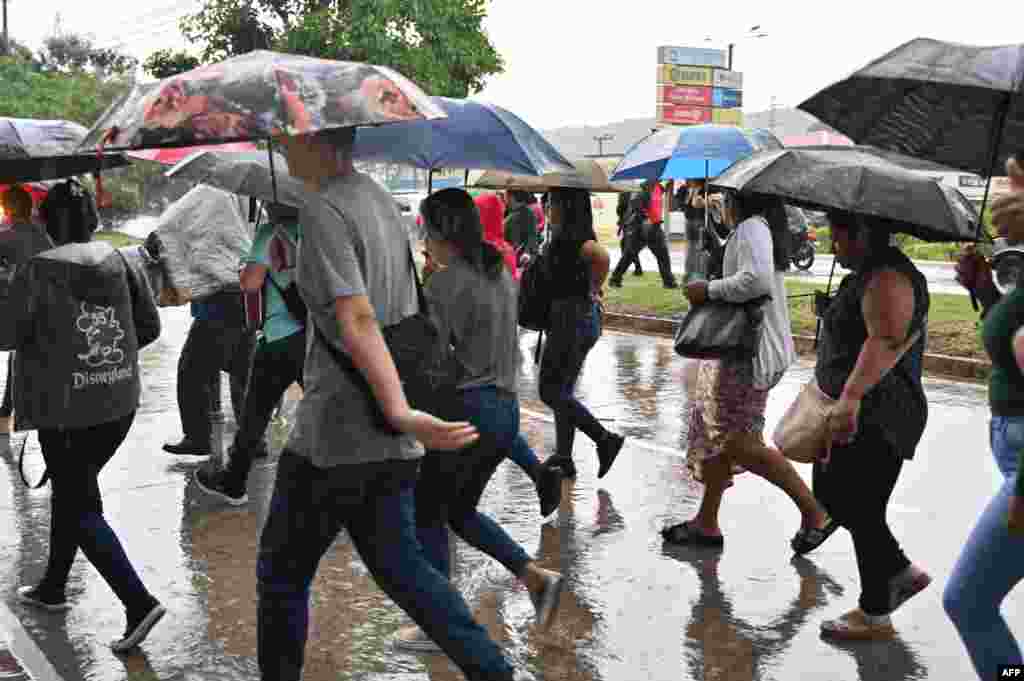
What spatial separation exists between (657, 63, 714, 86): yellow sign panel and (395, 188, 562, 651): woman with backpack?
3695cm

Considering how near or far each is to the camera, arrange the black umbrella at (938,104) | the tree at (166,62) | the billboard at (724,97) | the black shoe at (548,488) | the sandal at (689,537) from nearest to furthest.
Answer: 1. the black umbrella at (938,104)
2. the black shoe at (548,488)
3. the sandal at (689,537)
4. the tree at (166,62)
5. the billboard at (724,97)

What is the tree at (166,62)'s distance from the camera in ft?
96.6

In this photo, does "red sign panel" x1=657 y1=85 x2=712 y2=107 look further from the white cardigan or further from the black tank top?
the black tank top

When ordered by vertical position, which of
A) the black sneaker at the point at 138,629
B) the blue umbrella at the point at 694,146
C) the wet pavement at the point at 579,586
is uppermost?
the blue umbrella at the point at 694,146

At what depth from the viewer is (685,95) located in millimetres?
40656

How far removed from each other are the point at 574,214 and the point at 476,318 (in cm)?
231

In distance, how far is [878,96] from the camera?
411 centimetres

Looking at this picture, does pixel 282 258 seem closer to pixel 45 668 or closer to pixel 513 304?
pixel 513 304

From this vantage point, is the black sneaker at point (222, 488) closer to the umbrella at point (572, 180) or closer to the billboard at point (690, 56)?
the umbrella at point (572, 180)

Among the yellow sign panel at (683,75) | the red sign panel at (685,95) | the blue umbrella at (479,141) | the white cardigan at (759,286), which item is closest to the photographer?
the blue umbrella at (479,141)

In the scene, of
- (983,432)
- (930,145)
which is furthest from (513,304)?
(983,432)

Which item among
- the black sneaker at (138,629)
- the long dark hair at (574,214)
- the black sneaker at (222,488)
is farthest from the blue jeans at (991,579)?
the black sneaker at (222,488)

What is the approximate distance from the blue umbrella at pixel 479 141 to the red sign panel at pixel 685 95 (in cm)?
3553

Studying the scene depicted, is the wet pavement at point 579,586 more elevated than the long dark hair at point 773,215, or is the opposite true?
the long dark hair at point 773,215
